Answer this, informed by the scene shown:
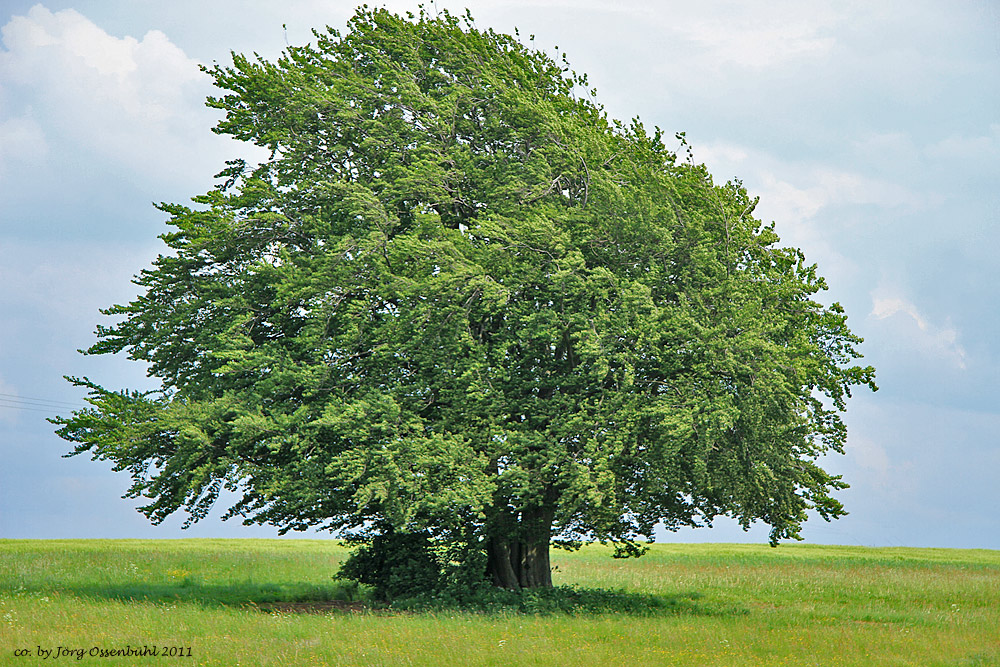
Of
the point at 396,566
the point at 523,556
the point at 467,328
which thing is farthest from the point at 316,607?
the point at 467,328

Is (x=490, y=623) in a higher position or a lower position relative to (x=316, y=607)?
higher

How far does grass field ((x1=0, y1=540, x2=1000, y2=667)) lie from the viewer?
17406mm

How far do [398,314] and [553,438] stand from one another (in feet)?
17.8

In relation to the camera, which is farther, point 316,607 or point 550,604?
point 316,607

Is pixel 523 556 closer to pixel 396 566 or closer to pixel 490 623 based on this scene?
pixel 396 566

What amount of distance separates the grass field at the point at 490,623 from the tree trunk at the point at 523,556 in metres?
3.38

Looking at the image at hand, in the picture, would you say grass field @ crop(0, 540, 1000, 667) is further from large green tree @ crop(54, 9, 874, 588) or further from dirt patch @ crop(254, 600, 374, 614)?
large green tree @ crop(54, 9, 874, 588)

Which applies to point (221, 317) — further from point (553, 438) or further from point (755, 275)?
point (755, 275)

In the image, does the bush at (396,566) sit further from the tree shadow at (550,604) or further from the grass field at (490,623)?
the grass field at (490,623)

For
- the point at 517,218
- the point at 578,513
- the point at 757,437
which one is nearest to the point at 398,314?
the point at 517,218

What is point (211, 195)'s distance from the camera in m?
25.5

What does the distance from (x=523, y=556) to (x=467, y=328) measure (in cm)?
794

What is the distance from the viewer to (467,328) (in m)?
22.9

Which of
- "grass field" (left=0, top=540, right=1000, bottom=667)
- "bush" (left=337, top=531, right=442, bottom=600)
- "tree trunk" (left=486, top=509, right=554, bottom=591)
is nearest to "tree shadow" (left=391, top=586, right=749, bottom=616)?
"grass field" (left=0, top=540, right=1000, bottom=667)
